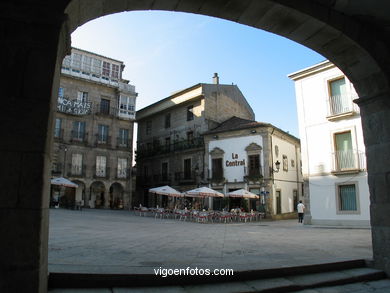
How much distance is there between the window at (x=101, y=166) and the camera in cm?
3091

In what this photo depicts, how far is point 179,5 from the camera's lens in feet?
12.4

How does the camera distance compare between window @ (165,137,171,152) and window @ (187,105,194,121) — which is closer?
window @ (187,105,194,121)

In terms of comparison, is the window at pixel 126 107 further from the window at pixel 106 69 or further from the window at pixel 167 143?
the window at pixel 167 143

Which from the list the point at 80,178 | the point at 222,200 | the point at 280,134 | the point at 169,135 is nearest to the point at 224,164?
the point at 222,200

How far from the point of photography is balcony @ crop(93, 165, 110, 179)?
30.5 metres

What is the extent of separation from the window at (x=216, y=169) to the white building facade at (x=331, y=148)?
30.4 feet

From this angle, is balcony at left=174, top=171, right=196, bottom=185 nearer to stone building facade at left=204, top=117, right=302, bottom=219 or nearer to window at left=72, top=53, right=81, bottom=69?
stone building facade at left=204, top=117, right=302, bottom=219

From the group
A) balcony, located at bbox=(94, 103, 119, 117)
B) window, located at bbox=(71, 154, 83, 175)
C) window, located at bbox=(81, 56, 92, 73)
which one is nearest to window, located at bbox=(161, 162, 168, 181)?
balcony, located at bbox=(94, 103, 119, 117)

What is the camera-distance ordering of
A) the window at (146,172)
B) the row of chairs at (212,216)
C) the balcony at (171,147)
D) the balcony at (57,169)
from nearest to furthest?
1. the row of chairs at (212,216)
2. the balcony at (57,169)
3. the balcony at (171,147)
4. the window at (146,172)

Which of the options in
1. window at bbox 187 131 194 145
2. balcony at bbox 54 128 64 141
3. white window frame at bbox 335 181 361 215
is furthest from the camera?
window at bbox 187 131 194 145

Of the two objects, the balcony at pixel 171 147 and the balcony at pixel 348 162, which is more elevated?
the balcony at pixel 171 147

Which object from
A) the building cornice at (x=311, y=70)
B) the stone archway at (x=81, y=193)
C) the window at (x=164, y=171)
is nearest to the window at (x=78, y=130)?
the stone archway at (x=81, y=193)

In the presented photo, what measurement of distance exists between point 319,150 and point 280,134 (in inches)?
338

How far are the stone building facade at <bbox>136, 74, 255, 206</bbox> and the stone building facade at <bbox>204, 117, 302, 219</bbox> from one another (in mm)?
1547
